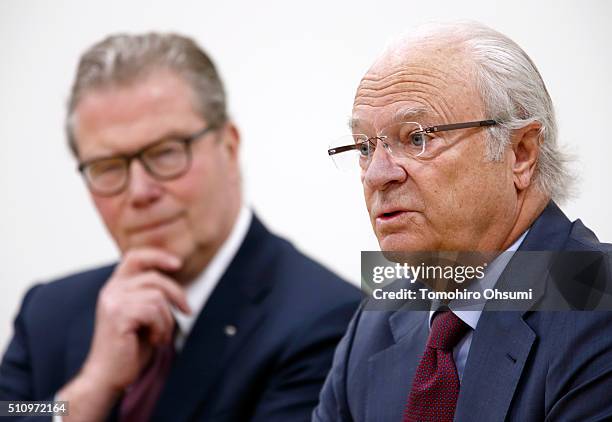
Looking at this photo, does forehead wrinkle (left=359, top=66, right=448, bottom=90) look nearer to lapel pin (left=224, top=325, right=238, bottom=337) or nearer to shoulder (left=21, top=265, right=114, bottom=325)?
lapel pin (left=224, top=325, right=238, bottom=337)

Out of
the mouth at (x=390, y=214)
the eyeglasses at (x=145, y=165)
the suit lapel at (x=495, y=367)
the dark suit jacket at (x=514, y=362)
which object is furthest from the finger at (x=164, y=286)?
the suit lapel at (x=495, y=367)

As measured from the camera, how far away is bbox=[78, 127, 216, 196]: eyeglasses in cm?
247

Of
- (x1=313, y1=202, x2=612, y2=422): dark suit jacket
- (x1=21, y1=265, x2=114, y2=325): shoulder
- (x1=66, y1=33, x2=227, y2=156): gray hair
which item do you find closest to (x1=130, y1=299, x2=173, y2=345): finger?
(x1=21, y1=265, x2=114, y2=325): shoulder

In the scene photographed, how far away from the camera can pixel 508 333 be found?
4.96 feet

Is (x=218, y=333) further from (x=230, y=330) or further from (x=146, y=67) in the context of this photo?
(x=146, y=67)

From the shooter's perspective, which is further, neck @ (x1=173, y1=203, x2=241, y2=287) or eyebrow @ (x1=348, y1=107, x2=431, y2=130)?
neck @ (x1=173, y1=203, x2=241, y2=287)

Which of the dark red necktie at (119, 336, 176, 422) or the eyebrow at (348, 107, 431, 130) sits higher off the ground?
the eyebrow at (348, 107, 431, 130)

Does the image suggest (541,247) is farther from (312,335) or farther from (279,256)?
(279,256)

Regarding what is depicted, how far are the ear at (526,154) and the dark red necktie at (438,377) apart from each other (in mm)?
263

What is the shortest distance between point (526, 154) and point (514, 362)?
371mm

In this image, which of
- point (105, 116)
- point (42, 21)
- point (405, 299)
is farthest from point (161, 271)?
point (42, 21)

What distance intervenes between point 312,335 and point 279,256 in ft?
1.12

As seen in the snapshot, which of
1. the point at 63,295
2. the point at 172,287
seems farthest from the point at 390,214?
the point at 63,295

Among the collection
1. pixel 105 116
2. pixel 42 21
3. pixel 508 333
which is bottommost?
pixel 508 333
